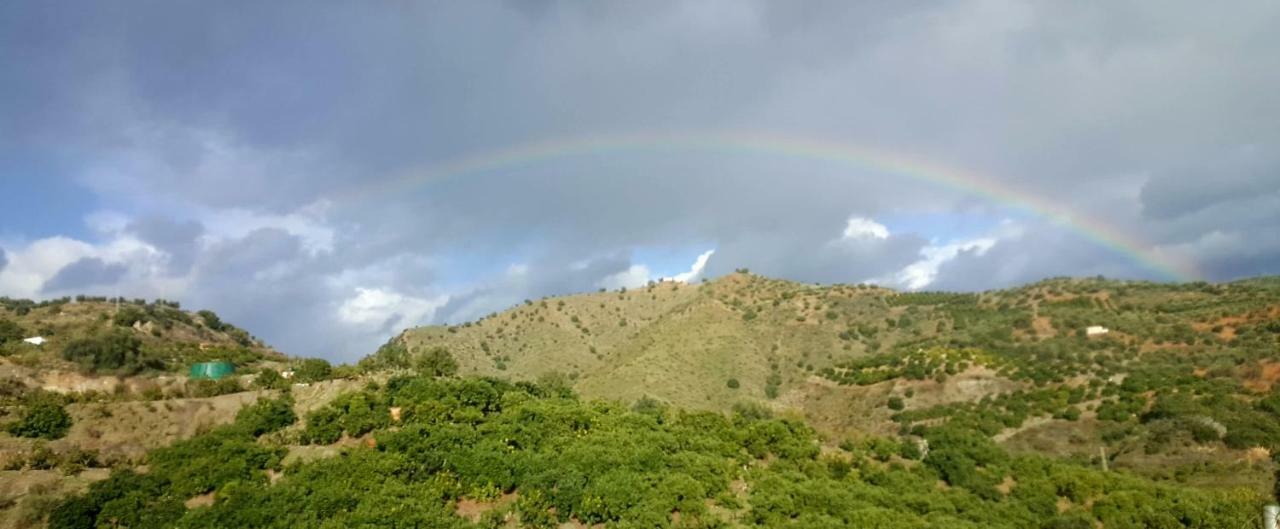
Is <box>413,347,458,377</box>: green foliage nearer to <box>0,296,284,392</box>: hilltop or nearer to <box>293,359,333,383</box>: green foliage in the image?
<box>293,359,333,383</box>: green foliage

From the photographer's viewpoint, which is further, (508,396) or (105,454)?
(508,396)

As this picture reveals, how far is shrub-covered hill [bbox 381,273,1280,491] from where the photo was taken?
41.2m

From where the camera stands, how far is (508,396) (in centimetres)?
2244

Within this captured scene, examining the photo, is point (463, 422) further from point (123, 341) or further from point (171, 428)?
point (123, 341)

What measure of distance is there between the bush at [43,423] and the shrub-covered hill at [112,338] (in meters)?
15.3

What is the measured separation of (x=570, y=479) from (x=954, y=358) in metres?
52.0

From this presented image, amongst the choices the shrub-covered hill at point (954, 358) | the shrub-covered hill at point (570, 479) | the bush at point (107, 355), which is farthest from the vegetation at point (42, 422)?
the bush at point (107, 355)

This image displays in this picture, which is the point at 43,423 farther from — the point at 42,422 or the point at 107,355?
the point at 107,355

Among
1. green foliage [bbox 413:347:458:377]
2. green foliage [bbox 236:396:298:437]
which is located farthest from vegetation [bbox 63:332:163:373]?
green foliage [bbox 236:396:298:437]

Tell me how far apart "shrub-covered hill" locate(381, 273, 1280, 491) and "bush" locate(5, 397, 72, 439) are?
32.3ft

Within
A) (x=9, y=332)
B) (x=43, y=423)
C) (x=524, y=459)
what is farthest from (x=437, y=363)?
(x=9, y=332)

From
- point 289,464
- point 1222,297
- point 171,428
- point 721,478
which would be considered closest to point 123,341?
point 171,428

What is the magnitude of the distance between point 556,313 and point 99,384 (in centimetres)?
7062

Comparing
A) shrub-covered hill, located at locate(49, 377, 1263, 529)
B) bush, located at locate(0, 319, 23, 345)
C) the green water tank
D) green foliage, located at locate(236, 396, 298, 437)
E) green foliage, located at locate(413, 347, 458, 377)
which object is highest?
bush, located at locate(0, 319, 23, 345)
